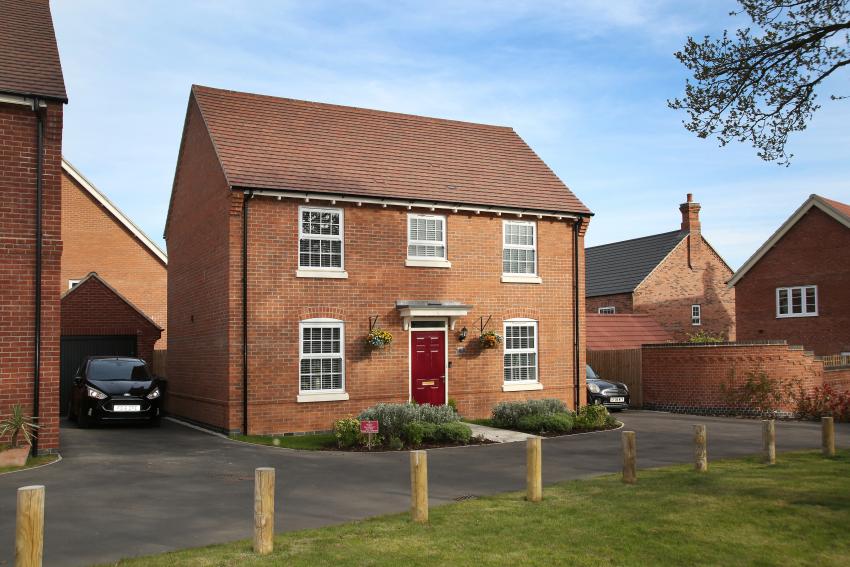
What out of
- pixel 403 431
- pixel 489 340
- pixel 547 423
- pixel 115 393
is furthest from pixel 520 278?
pixel 115 393

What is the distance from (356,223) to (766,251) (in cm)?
2340

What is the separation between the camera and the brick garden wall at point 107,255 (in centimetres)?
3338

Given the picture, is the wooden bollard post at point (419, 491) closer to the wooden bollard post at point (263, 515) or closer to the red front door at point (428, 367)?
the wooden bollard post at point (263, 515)

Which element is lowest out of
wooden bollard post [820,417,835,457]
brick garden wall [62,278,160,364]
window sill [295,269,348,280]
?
wooden bollard post [820,417,835,457]

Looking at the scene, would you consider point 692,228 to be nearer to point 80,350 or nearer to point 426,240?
point 426,240

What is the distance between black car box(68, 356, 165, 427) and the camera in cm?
1912

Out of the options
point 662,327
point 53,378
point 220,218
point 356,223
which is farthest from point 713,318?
point 53,378

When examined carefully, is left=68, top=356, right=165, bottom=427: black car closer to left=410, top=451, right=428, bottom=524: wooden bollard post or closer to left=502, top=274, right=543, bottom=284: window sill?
left=502, top=274, right=543, bottom=284: window sill

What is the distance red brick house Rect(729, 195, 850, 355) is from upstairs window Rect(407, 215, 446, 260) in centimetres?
1993

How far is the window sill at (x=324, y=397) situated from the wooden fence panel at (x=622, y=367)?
11793mm

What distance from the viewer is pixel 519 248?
73.2ft

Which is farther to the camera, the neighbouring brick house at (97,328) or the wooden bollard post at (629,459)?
the neighbouring brick house at (97,328)

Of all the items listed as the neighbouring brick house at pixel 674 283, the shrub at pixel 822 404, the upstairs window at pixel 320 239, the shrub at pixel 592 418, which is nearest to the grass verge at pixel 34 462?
the upstairs window at pixel 320 239

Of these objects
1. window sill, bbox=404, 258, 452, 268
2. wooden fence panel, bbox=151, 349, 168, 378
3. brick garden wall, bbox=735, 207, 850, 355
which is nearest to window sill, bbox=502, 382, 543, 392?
window sill, bbox=404, 258, 452, 268
